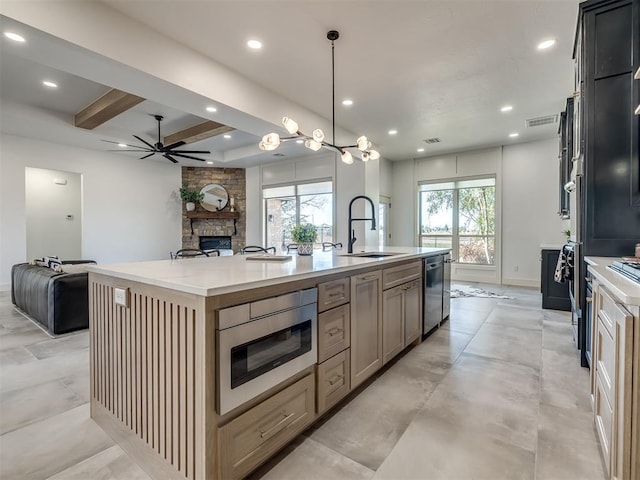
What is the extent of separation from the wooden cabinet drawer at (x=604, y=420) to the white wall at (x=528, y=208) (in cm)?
546

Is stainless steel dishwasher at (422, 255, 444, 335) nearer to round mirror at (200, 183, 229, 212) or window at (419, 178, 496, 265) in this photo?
window at (419, 178, 496, 265)

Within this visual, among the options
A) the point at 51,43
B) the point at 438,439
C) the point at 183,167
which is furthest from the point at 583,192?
the point at 183,167

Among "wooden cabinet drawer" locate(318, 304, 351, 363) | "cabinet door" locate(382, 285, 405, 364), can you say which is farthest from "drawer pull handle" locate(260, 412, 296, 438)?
"cabinet door" locate(382, 285, 405, 364)

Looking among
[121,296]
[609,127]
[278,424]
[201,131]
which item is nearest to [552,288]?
[609,127]

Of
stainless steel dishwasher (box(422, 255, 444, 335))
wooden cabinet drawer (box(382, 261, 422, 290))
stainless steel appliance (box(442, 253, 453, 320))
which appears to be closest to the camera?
wooden cabinet drawer (box(382, 261, 422, 290))

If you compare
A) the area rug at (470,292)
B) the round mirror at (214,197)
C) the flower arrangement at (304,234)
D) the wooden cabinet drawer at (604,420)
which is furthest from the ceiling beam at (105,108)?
the area rug at (470,292)

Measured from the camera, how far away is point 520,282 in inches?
258

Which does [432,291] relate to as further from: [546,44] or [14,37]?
[14,37]

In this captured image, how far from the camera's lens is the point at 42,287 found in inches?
138

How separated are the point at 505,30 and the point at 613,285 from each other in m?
2.74

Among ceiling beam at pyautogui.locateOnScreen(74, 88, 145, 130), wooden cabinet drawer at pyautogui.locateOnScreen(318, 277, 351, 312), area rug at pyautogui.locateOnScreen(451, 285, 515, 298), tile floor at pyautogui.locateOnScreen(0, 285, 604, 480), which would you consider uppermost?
ceiling beam at pyautogui.locateOnScreen(74, 88, 145, 130)

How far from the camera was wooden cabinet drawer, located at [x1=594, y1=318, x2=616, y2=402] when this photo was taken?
51.4 inches

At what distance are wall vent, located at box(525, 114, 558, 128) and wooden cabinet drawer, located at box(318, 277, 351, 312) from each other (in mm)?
5041

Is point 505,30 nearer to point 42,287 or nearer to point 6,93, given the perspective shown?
point 42,287
